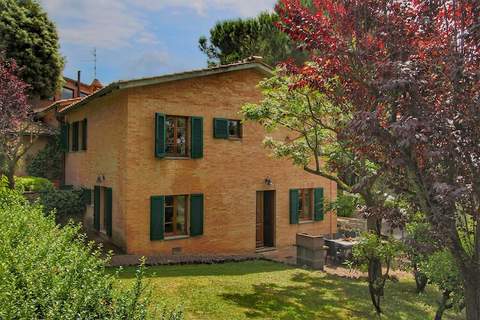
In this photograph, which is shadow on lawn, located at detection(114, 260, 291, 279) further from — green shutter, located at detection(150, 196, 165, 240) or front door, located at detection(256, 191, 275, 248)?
front door, located at detection(256, 191, 275, 248)

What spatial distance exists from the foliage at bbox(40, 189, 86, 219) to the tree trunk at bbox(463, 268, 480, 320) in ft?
51.7

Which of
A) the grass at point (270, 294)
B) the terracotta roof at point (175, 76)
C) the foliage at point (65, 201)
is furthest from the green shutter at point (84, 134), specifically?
the grass at point (270, 294)

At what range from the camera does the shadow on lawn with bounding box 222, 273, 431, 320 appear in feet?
32.5

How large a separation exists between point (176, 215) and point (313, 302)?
7042mm

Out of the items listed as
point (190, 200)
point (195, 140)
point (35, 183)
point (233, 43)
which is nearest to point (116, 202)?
point (190, 200)

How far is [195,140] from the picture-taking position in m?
16.4

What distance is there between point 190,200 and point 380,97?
11.6 metres

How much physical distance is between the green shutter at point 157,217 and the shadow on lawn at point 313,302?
4880mm

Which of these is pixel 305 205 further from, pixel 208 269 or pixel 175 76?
pixel 175 76

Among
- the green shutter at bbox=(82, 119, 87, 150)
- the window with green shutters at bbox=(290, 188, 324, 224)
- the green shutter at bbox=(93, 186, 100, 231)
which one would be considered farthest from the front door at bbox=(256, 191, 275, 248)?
the green shutter at bbox=(82, 119, 87, 150)

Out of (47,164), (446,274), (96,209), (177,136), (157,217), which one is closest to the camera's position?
(446,274)

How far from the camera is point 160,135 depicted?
50.8 feet

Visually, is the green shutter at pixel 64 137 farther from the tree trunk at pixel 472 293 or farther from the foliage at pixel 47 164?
the tree trunk at pixel 472 293

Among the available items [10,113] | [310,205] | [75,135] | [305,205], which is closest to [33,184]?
[75,135]
